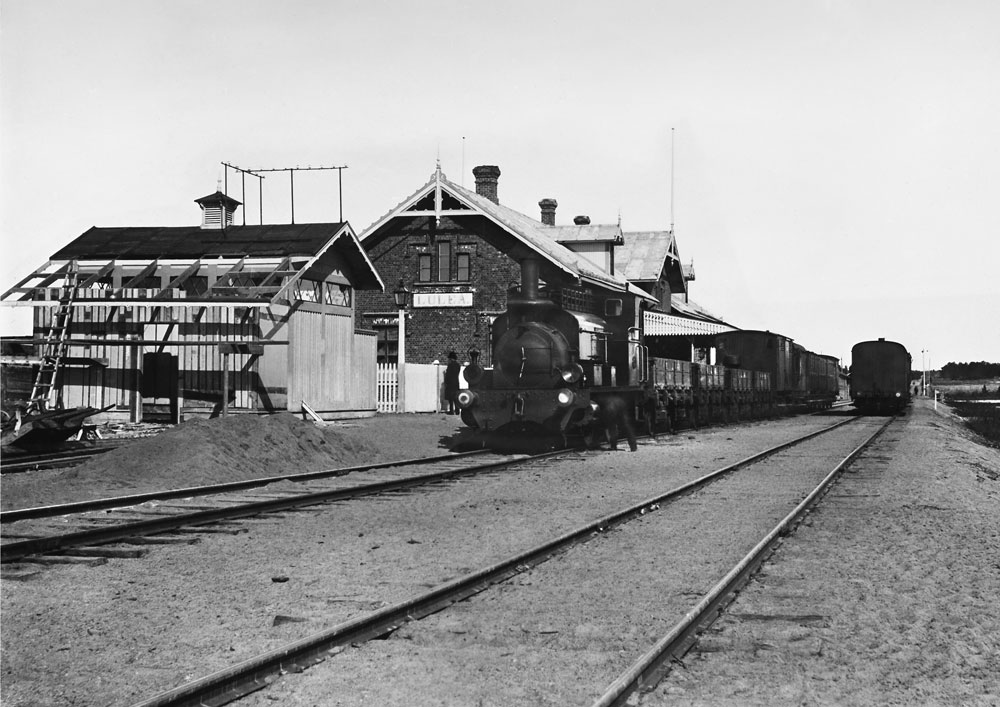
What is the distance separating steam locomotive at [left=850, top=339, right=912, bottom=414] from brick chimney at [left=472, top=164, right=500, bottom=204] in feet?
59.7

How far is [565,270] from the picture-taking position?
33656 mm

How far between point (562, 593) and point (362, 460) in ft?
33.7

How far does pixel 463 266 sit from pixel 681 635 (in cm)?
3143

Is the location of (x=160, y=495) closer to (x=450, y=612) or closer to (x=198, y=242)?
(x=450, y=612)

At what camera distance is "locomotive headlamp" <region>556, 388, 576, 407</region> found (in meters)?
17.7

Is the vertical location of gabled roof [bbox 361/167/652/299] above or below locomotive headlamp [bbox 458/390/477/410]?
above

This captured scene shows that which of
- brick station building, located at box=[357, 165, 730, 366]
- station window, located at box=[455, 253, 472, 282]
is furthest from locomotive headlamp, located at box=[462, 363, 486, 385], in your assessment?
station window, located at box=[455, 253, 472, 282]

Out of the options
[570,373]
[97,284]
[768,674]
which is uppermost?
[97,284]

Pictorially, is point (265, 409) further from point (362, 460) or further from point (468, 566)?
point (468, 566)

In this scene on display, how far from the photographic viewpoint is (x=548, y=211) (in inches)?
1941

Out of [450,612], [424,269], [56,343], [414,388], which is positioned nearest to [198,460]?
[450,612]

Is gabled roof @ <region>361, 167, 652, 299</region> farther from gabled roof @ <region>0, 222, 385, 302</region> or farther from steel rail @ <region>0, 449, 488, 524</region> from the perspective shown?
steel rail @ <region>0, 449, 488, 524</region>

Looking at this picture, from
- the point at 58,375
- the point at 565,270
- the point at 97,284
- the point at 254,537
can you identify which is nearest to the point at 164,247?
the point at 97,284

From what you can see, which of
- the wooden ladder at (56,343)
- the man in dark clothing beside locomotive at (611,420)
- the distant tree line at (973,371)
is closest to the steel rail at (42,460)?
the wooden ladder at (56,343)
